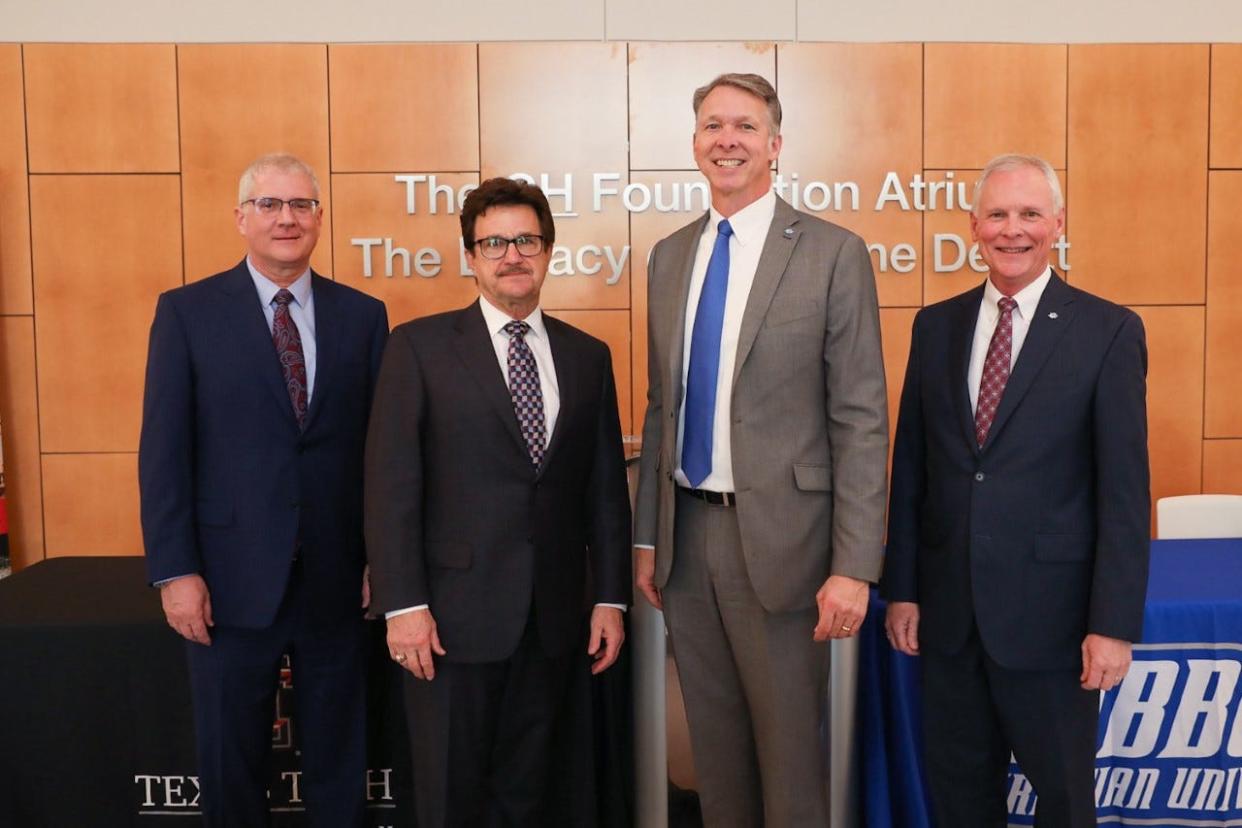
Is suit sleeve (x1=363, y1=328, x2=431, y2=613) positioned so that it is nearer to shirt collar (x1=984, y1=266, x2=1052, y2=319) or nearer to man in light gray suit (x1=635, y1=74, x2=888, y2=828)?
man in light gray suit (x1=635, y1=74, x2=888, y2=828)

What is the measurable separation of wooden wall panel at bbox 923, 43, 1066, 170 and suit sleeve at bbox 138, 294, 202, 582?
150 inches

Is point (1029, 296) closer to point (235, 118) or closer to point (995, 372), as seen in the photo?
point (995, 372)

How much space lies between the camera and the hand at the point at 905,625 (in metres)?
2.20

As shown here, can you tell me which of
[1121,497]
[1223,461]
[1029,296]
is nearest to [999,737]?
[1121,497]

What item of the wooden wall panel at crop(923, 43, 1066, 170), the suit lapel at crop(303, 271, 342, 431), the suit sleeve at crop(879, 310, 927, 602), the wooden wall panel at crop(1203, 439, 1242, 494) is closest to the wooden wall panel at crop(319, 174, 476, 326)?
the wooden wall panel at crop(923, 43, 1066, 170)

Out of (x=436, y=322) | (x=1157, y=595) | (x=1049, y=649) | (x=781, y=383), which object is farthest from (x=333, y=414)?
(x=1157, y=595)

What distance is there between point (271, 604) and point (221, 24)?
11.7 feet

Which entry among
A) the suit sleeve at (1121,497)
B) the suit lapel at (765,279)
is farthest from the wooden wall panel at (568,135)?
the suit sleeve at (1121,497)

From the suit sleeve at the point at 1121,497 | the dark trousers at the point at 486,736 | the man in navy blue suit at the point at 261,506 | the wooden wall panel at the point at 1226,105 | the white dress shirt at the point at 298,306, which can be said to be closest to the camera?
the suit sleeve at the point at 1121,497

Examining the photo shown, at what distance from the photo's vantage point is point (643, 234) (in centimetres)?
494

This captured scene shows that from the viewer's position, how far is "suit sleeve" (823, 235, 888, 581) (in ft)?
6.66

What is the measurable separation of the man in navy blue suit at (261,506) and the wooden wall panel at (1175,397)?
4280mm

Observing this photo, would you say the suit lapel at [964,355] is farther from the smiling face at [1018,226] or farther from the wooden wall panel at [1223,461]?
the wooden wall panel at [1223,461]

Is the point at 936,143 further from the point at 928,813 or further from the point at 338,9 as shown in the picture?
the point at 928,813
